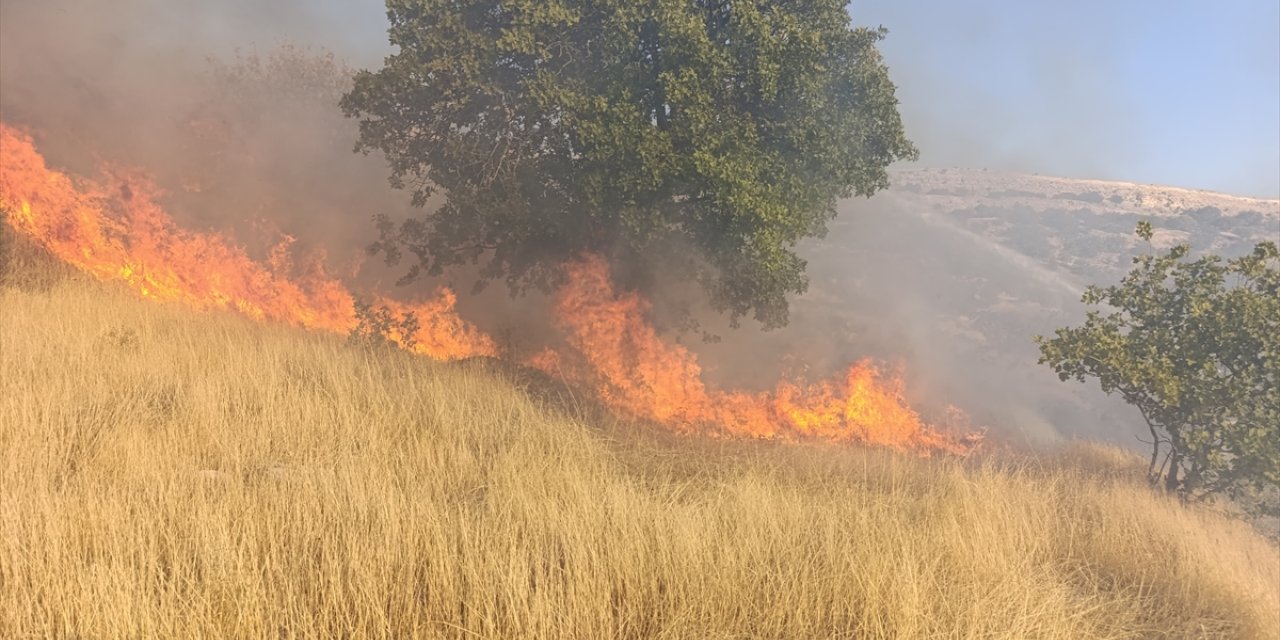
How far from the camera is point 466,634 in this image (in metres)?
3.48

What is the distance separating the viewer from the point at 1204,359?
912cm

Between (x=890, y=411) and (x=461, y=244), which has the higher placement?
(x=461, y=244)

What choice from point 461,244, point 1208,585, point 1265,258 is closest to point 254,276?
point 461,244

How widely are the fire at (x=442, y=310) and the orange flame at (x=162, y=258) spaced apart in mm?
31

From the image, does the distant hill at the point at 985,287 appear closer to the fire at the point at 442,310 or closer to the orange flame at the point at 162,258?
the fire at the point at 442,310

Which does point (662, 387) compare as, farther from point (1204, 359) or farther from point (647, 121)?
point (1204, 359)

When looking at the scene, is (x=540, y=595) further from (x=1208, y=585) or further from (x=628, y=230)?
(x=628, y=230)

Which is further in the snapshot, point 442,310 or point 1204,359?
point 442,310

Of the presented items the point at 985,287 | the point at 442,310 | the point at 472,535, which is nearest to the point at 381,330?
the point at 442,310

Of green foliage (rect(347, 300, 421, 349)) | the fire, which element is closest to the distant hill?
the fire

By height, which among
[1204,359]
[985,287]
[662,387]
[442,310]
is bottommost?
[662,387]

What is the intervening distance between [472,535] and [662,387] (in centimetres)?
1036

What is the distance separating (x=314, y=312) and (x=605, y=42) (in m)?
10.0

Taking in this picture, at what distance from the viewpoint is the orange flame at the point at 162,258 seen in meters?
14.1
